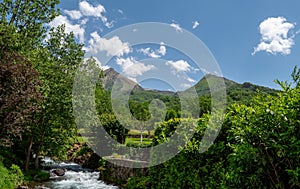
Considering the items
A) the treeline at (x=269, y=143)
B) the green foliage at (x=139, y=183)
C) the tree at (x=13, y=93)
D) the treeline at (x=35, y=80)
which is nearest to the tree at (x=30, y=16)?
the treeline at (x=35, y=80)

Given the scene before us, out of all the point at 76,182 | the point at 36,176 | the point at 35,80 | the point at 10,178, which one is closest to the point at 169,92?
the point at 35,80

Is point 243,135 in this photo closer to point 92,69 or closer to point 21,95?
point 21,95

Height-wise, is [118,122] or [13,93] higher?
[13,93]

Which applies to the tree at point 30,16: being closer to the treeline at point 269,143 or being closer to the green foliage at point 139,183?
the green foliage at point 139,183

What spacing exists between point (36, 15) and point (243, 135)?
14502mm

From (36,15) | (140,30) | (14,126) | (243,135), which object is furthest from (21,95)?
(243,135)

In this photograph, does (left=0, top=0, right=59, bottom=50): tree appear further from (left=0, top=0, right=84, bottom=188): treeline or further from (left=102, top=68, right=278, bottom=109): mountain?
(left=102, top=68, right=278, bottom=109): mountain

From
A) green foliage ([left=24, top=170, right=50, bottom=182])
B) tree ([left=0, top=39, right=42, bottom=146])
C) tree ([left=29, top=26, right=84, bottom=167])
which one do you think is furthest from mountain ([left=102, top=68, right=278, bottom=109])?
green foliage ([left=24, top=170, right=50, bottom=182])

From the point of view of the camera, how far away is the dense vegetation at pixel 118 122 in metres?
3.12

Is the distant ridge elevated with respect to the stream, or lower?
Answer: elevated

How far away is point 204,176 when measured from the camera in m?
4.76

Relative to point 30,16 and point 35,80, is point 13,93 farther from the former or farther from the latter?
point 30,16

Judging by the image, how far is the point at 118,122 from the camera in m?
25.3

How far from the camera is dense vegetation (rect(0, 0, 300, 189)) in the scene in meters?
3.12
